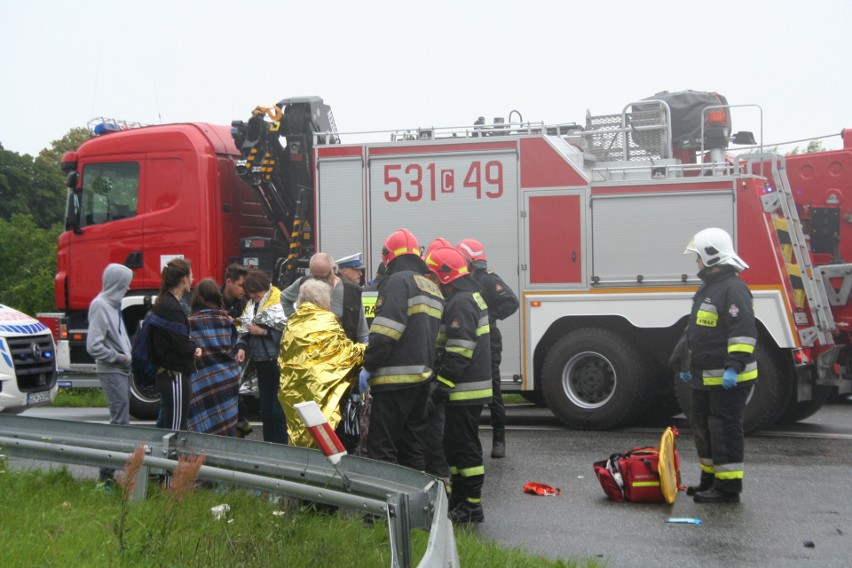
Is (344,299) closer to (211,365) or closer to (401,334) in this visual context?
(211,365)

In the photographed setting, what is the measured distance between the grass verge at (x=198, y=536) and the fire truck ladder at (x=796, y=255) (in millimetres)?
5501

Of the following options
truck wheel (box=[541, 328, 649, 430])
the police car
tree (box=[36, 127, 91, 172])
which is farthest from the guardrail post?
tree (box=[36, 127, 91, 172])

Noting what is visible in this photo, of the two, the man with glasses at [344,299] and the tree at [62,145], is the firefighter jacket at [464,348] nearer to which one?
the man with glasses at [344,299]

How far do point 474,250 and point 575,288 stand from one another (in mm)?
2157

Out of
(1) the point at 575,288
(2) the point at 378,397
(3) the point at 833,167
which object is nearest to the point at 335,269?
(2) the point at 378,397

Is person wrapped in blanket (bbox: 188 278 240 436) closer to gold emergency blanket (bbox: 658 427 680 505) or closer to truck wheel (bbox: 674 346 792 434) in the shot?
gold emergency blanket (bbox: 658 427 680 505)

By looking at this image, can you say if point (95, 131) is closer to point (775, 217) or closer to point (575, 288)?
point (575, 288)

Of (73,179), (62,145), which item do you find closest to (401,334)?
(73,179)

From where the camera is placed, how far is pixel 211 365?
25.2ft

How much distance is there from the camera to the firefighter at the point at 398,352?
6.57 meters

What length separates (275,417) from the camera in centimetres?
872

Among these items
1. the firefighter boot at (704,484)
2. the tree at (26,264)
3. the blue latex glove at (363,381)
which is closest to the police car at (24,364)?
the blue latex glove at (363,381)

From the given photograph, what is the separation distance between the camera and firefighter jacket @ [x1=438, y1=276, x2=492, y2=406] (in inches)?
272

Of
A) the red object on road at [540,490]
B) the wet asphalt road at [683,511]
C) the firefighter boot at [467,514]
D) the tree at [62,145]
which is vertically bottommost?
the wet asphalt road at [683,511]
